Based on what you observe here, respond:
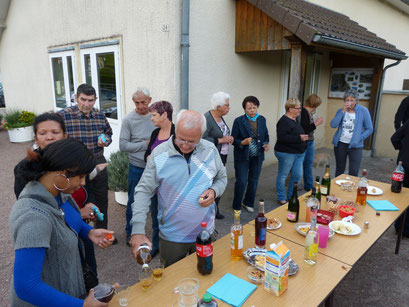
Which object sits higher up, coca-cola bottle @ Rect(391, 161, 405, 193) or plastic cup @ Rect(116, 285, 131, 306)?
coca-cola bottle @ Rect(391, 161, 405, 193)

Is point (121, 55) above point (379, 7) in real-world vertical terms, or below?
below

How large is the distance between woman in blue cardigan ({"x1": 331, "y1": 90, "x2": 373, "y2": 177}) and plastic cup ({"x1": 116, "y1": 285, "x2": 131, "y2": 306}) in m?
4.53

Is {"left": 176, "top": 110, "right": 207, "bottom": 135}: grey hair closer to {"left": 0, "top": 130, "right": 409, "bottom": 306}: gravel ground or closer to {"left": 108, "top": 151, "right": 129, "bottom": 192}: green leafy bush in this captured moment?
{"left": 0, "top": 130, "right": 409, "bottom": 306}: gravel ground

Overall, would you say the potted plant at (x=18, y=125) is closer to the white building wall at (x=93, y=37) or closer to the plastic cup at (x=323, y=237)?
the white building wall at (x=93, y=37)

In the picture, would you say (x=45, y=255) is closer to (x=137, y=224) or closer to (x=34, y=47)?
(x=137, y=224)

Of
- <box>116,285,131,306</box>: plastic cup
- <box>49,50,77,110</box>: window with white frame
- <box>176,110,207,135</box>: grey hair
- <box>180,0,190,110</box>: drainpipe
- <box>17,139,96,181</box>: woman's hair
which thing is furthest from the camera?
<box>49,50,77,110</box>: window with white frame

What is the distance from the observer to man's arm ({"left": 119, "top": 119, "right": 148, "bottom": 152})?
358cm

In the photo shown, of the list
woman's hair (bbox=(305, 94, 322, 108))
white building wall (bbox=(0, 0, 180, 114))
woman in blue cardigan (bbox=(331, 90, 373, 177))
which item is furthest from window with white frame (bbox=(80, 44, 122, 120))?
woman in blue cardigan (bbox=(331, 90, 373, 177))

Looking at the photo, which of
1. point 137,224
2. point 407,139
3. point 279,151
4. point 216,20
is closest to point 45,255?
point 137,224

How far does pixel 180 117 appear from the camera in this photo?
84.4 inches

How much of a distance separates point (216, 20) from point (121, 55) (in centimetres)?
211

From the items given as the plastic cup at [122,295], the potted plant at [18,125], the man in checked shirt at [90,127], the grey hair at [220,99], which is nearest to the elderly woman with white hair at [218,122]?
the grey hair at [220,99]

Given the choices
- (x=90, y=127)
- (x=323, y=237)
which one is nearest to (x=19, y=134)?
(x=90, y=127)

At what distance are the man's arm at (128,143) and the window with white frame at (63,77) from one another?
501 centimetres
